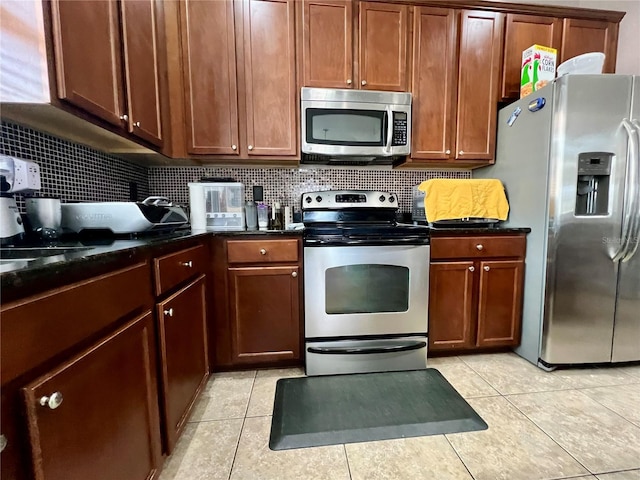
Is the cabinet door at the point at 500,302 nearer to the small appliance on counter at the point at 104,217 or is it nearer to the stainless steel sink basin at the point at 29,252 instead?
the small appliance on counter at the point at 104,217

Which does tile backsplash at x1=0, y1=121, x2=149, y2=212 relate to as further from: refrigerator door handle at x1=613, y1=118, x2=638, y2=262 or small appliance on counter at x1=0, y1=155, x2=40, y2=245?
refrigerator door handle at x1=613, y1=118, x2=638, y2=262

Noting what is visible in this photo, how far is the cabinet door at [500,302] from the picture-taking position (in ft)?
6.16

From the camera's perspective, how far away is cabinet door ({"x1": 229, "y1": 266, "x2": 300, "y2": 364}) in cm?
170

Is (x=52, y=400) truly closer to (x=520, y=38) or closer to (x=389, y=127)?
(x=389, y=127)

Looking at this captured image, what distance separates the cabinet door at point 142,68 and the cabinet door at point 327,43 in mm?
861

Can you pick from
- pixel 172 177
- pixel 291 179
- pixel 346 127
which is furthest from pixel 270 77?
pixel 172 177

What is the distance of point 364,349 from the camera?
1.74m

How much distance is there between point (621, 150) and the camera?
5.33 ft

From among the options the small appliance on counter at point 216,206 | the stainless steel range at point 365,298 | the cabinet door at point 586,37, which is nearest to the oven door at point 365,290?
the stainless steel range at point 365,298

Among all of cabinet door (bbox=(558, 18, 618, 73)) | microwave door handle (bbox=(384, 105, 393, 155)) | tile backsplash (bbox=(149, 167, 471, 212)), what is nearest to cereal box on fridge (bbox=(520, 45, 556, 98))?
cabinet door (bbox=(558, 18, 618, 73))

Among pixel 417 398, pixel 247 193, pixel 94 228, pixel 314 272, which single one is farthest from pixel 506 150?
pixel 94 228

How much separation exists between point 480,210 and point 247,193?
1.65 meters

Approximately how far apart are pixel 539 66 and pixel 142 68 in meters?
2.34

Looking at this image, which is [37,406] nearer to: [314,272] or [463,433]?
[314,272]
